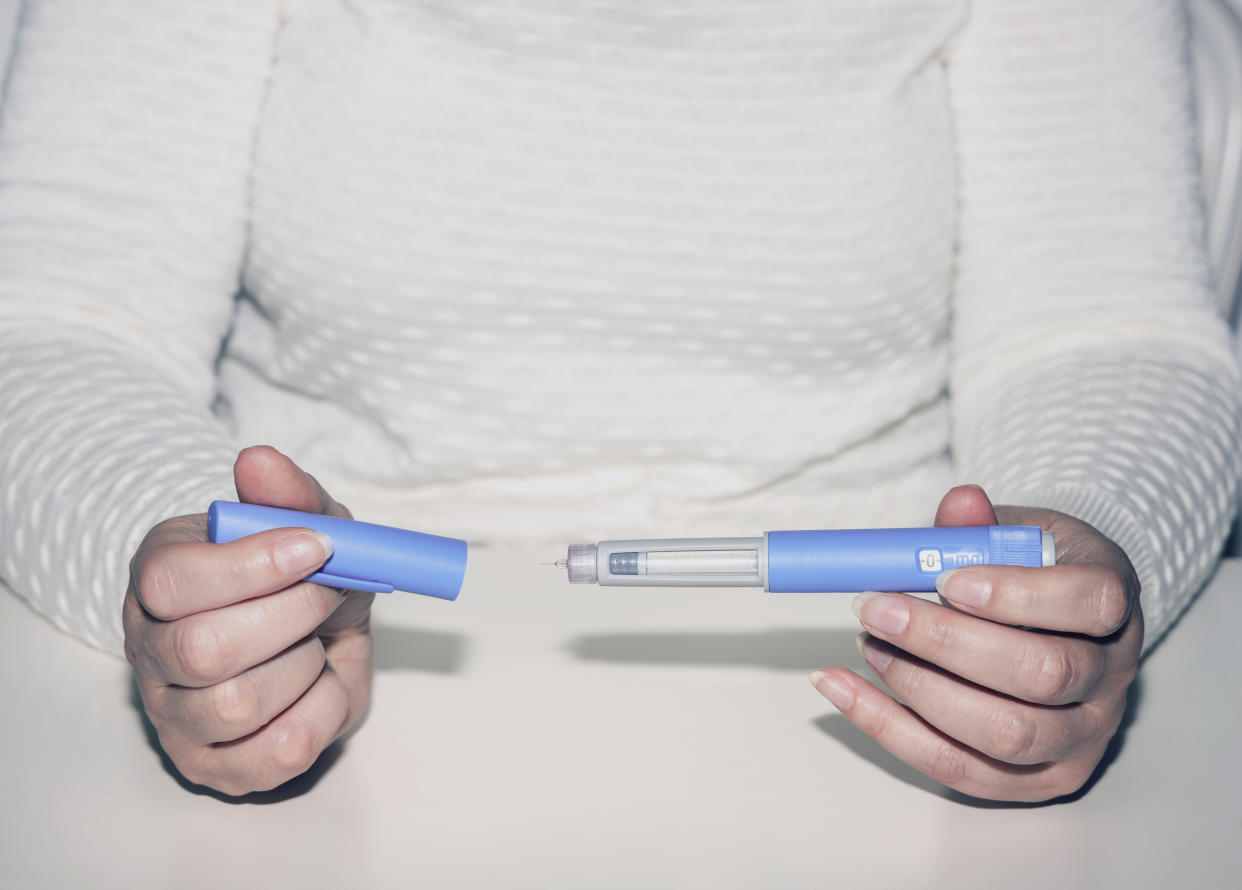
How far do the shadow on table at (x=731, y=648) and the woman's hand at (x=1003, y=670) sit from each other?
0.10 metres

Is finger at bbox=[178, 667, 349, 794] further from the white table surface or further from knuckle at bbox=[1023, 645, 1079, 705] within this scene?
knuckle at bbox=[1023, 645, 1079, 705]

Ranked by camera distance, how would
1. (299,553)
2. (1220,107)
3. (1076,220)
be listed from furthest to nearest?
1. (1220,107)
2. (1076,220)
3. (299,553)

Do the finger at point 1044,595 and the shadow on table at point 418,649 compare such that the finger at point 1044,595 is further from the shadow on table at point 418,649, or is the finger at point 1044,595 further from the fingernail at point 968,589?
the shadow on table at point 418,649

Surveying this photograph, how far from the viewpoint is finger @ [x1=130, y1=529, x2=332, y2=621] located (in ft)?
1.09

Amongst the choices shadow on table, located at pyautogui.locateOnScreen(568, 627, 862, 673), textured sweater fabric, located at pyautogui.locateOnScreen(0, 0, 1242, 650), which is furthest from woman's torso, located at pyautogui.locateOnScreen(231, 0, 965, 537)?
shadow on table, located at pyautogui.locateOnScreen(568, 627, 862, 673)

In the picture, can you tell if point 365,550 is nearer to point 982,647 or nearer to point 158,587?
point 158,587

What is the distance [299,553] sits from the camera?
33 centimetres

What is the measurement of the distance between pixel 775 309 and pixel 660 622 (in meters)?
0.19

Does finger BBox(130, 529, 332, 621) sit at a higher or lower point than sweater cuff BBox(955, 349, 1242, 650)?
lower

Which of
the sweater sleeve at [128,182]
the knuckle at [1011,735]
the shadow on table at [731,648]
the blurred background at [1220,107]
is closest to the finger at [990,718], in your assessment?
the knuckle at [1011,735]

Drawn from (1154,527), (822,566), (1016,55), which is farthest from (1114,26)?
(822,566)

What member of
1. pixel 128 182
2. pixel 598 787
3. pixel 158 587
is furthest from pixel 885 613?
pixel 128 182

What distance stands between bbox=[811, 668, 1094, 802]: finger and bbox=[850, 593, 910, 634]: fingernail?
0.03m

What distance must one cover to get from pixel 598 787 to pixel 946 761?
5.2 inches
